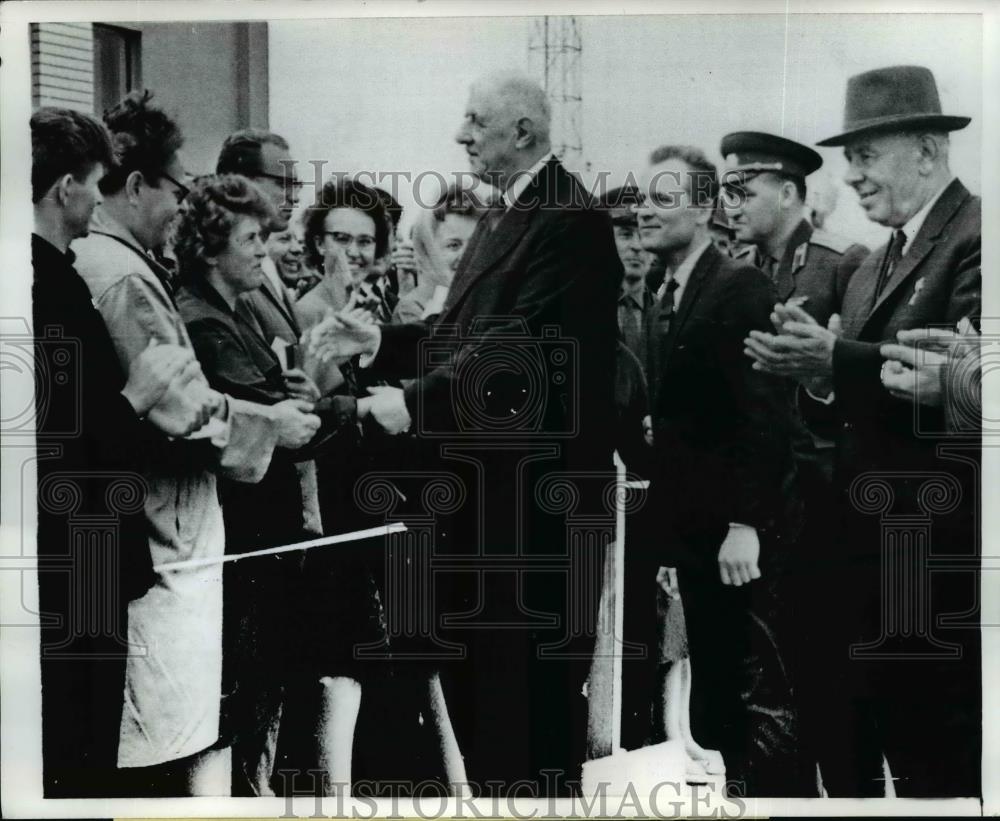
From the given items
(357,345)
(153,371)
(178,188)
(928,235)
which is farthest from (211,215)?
(928,235)

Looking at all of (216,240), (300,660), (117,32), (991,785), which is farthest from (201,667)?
(991,785)

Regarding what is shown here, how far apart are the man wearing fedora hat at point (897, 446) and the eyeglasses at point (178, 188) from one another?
7.10ft

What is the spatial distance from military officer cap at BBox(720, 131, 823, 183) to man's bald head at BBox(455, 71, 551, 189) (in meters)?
0.67

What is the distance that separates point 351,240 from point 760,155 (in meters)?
1.53

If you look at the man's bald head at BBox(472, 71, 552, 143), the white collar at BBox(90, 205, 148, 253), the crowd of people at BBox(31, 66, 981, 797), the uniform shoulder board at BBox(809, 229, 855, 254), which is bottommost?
the crowd of people at BBox(31, 66, 981, 797)

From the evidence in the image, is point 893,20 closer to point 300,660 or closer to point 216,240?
point 216,240

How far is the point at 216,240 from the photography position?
15.2 feet

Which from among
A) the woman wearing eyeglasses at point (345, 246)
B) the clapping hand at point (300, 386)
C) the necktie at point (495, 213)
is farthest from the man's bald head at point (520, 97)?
the clapping hand at point (300, 386)

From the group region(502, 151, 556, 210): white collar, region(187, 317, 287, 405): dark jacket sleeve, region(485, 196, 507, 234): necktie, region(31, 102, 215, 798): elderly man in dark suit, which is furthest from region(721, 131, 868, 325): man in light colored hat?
region(31, 102, 215, 798): elderly man in dark suit

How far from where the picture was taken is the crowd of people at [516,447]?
459 cm

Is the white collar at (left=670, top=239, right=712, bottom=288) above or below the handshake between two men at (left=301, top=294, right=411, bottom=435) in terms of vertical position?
above

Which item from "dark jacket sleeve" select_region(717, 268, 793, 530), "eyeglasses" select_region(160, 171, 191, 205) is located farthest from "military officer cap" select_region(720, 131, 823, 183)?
"eyeglasses" select_region(160, 171, 191, 205)

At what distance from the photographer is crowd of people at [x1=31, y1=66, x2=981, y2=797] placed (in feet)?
15.0

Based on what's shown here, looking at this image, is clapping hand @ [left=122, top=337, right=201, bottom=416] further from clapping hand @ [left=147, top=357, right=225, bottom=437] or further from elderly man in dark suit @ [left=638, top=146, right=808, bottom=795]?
elderly man in dark suit @ [left=638, top=146, right=808, bottom=795]
